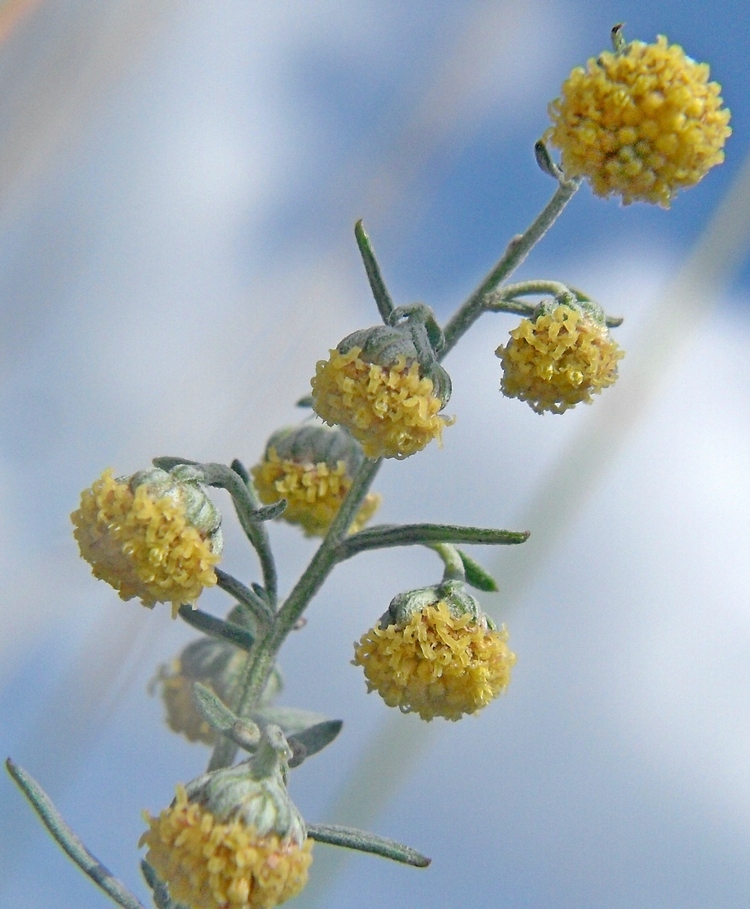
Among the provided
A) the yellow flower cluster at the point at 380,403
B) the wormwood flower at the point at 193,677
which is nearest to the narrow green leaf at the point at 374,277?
the yellow flower cluster at the point at 380,403

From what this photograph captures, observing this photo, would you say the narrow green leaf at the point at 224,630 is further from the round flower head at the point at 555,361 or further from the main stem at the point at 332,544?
the round flower head at the point at 555,361

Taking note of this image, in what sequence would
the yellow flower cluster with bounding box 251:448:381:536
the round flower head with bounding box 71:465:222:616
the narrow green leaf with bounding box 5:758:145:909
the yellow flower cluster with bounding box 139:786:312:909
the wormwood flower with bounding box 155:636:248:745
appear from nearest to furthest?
the yellow flower cluster with bounding box 139:786:312:909 → the round flower head with bounding box 71:465:222:616 → the narrow green leaf with bounding box 5:758:145:909 → the yellow flower cluster with bounding box 251:448:381:536 → the wormwood flower with bounding box 155:636:248:745

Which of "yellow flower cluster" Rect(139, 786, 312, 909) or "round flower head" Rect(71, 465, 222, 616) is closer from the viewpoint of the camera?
"yellow flower cluster" Rect(139, 786, 312, 909)

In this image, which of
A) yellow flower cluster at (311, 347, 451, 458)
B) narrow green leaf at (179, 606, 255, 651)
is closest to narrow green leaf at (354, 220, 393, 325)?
yellow flower cluster at (311, 347, 451, 458)

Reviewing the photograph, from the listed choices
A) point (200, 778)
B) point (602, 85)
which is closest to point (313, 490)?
point (200, 778)

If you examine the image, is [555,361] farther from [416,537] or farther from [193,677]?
[193,677]

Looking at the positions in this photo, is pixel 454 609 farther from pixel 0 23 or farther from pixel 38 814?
pixel 0 23

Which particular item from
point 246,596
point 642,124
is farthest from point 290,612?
point 642,124

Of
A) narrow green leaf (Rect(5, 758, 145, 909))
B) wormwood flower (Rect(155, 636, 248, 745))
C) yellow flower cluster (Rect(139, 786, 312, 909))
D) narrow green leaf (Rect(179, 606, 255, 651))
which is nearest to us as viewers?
yellow flower cluster (Rect(139, 786, 312, 909))

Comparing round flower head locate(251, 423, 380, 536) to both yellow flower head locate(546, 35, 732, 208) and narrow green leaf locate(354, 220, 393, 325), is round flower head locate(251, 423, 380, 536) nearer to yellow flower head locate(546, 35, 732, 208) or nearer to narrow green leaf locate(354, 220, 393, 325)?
narrow green leaf locate(354, 220, 393, 325)
